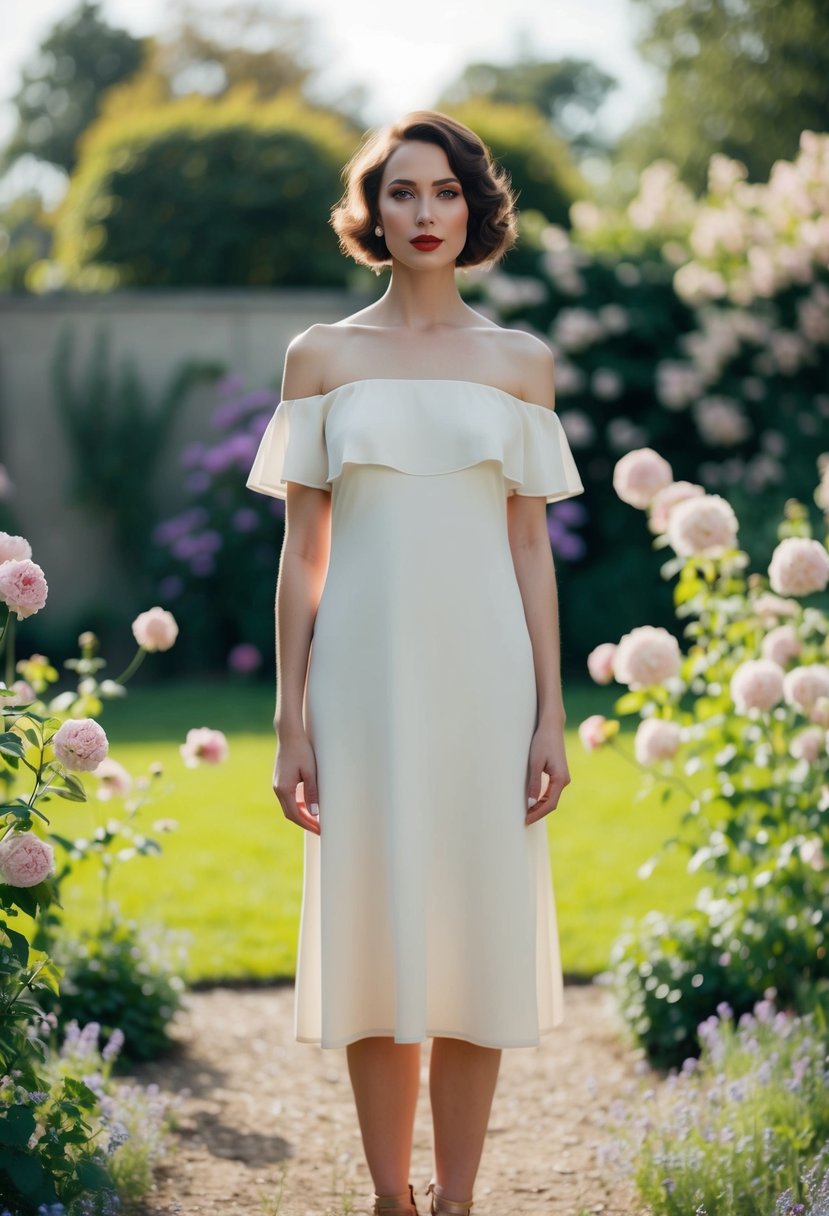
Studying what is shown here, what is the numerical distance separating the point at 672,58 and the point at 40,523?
466 inches

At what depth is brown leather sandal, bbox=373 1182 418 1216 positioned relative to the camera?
2.24 metres

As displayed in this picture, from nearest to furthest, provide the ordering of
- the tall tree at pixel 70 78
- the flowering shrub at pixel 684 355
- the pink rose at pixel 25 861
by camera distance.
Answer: the pink rose at pixel 25 861
the flowering shrub at pixel 684 355
the tall tree at pixel 70 78

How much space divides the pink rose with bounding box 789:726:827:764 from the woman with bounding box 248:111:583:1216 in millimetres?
851

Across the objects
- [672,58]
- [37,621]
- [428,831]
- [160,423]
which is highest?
[672,58]

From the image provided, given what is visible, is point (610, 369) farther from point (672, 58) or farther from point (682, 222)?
point (672, 58)

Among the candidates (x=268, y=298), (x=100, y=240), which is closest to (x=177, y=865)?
(x=268, y=298)

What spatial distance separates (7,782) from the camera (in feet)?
8.92

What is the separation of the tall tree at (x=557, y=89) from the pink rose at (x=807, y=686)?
37261mm

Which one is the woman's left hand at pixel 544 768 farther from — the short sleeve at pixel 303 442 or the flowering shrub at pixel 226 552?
the flowering shrub at pixel 226 552

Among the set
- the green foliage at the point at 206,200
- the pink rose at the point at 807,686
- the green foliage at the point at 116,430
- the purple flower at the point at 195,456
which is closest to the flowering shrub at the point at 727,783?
the pink rose at the point at 807,686

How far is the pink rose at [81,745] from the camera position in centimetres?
200

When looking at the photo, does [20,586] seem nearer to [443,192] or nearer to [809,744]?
[443,192]

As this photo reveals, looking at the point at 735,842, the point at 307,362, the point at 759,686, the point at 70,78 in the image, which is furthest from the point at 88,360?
the point at 70,78

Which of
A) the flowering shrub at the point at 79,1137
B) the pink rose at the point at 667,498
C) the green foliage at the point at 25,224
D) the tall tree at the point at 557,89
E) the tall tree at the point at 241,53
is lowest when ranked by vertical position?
the flowering shrub at the point at 79,1137
